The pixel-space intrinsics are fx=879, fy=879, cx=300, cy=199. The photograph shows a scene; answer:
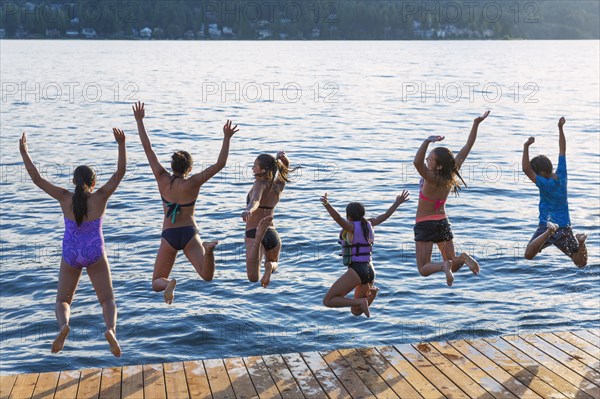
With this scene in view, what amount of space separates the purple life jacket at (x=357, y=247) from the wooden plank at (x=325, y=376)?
2514 mm

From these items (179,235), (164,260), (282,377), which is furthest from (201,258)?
(282,377)

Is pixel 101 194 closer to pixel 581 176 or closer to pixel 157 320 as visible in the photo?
pixel 157 320

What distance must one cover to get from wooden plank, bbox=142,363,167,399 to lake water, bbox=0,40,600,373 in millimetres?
5841

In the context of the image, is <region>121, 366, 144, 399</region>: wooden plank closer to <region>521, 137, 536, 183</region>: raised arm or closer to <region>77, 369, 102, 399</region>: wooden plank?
<region>77, 369, 102, 399</region>: wooden plank

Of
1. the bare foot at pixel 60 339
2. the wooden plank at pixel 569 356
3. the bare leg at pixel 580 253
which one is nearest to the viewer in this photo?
the bare foot at pixel 60 339

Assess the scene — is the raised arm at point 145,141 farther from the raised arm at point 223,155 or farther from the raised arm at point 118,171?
the raised arm at point 223,155

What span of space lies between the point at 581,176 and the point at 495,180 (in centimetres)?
418

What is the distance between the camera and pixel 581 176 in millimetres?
42531

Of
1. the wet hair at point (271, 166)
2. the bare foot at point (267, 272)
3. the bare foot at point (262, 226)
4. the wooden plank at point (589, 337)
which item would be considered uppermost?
the wet hair at point (271, 166)

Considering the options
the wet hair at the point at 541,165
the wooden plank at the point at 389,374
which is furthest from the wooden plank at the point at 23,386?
the wet hair at the point at 541,165

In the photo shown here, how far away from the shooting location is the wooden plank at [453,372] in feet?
45.2

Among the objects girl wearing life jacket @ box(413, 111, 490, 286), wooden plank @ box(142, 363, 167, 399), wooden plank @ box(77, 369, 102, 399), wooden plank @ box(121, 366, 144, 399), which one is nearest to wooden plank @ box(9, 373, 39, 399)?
wooden plank @ box(77, 369, 102, 399)

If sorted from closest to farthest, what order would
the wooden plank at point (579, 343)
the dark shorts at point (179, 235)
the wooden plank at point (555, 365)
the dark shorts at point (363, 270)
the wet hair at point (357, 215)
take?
the dark shorts at point (179, 235) → the wet hair at point (357, 215) → the dark shorts at point (363, 270) → the wooden plank at point (555, 365) → the wooden plank at point (579, 343)

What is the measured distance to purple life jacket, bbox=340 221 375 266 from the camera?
482 inches
